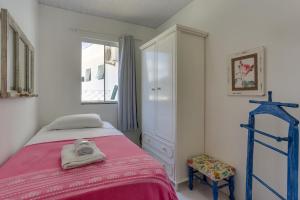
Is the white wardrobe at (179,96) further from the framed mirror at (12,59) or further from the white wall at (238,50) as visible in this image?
the framed mirror at (12,59)

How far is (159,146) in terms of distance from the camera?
8.13 ft

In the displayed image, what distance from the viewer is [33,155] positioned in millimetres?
1371

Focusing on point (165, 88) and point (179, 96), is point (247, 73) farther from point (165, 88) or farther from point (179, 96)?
point (165, 88)

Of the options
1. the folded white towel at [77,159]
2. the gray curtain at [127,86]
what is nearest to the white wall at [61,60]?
the gray curtain at [127,86]

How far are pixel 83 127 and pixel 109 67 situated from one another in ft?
4.46

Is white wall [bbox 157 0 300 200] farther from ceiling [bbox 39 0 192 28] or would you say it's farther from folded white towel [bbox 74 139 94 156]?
folded white towel [bbox 74 139 94 156]

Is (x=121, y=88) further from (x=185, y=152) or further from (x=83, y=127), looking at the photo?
(x=185, y=152)

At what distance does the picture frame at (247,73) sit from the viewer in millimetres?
1664

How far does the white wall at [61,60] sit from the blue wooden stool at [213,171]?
1.84 meters

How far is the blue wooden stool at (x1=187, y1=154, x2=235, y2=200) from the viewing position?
1786 mm

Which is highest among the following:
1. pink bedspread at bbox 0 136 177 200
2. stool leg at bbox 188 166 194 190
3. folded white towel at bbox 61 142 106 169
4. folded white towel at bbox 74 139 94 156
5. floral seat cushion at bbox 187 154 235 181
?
folded white towel at bbox 74 139 94 156

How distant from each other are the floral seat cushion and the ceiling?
88.6 inches

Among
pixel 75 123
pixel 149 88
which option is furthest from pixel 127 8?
pixel 75 123

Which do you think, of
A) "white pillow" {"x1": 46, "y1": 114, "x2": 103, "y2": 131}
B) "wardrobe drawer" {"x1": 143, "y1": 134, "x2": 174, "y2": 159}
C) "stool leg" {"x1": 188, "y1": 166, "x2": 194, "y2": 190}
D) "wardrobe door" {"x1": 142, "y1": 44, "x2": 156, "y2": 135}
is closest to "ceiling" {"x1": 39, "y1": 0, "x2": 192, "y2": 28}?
"wardrobe door" {"x1": 142, "y1": 44, "x2": 156, "y2": 135}
